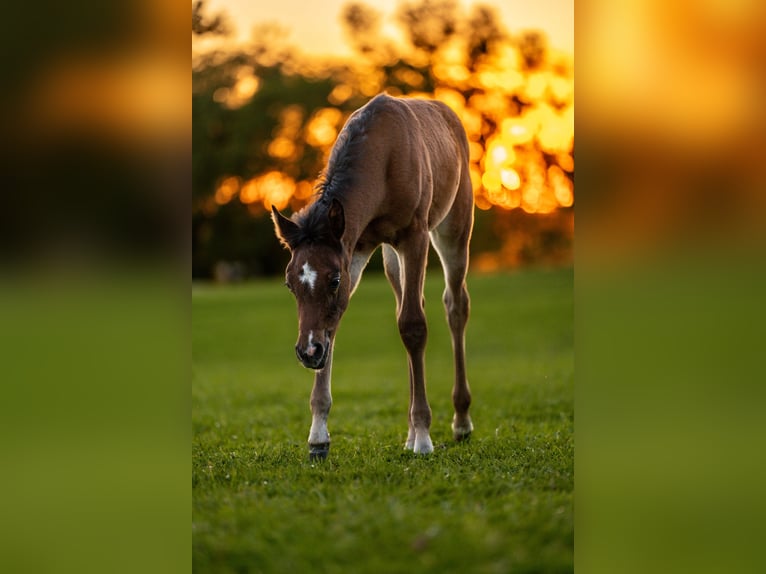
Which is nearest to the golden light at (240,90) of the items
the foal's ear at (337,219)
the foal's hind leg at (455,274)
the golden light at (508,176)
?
the golden light at (508,176)

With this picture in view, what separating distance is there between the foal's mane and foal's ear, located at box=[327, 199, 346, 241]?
1.4 inches

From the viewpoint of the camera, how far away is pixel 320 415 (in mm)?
5672

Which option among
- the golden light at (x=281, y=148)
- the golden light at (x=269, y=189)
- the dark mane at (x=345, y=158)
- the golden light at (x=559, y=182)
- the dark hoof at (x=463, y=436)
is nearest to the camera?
the dark mane at (x=345, y=158)

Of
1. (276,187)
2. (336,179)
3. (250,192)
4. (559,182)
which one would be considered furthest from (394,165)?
(250,192)

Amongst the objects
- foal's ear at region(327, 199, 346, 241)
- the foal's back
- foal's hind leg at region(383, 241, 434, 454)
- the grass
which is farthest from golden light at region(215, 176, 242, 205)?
foal's ear at region(327, 199, 346, 241)

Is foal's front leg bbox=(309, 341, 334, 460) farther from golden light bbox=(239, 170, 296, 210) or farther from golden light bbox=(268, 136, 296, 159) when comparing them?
golden light bbox=(268, 136, 296, 159)

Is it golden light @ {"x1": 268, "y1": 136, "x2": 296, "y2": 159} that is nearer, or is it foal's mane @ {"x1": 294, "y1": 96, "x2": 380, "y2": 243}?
foal's mane @ {"x1": 294, "y1": 96, "x2": 380, "y2": 243}

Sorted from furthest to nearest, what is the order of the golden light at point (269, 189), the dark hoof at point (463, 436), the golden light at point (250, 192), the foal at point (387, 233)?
the golden light at point (250, 192) < the golden light at point (269, 189) < the dark hoof at point (463, 436) < the foal at point (387, 233)

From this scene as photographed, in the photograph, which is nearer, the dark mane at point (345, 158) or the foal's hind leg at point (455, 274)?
the dark mane at point (345, 158)

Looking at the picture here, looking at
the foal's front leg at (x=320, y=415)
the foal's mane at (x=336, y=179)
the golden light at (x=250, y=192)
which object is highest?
the golden light at (x=250, y=192)

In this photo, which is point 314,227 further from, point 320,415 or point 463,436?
point 463,436

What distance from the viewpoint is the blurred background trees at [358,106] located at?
27453 millimetres

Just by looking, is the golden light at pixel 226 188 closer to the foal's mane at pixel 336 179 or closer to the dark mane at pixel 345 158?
the foal's mane at pixel 336 179

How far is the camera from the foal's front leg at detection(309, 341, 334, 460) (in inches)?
220
